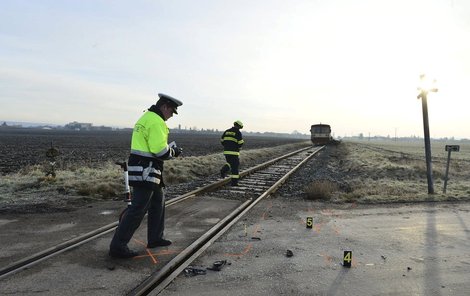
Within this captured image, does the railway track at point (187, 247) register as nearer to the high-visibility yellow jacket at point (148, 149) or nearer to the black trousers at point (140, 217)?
the black trousers at point (140, 217)

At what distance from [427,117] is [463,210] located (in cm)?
347

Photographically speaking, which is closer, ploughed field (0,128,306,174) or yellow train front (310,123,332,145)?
ploughed field (0,128,306,174)

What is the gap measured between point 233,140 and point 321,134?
1652 inches

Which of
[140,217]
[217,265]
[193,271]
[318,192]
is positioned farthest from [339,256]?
[318,192]

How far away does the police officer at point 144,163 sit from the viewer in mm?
4910

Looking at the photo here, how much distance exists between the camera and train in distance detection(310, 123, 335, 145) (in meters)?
51.8

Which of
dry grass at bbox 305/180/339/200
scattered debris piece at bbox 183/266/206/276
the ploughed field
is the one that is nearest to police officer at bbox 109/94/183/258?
scattered debris piece at bbox 183/266/206/276

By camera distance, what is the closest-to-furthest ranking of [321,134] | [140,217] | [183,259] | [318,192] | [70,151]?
1. [183,259]
2. [140,217]
3. [318,192]
4. [70,151]
5. [321,134]

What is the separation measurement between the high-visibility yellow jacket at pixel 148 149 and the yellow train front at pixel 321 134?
48.4 metres

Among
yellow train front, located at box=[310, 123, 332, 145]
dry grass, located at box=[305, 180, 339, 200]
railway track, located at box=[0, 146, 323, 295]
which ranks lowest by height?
railway track, located at box=[0, 146, 323, 295]

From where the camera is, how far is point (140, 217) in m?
5.06

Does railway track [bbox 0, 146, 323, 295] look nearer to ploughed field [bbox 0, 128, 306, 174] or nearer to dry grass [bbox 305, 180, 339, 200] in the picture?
dry grass [bbox 305, 180, 339, 200]

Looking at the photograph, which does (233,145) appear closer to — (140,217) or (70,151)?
(140,217)

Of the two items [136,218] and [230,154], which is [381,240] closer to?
[136,218]
